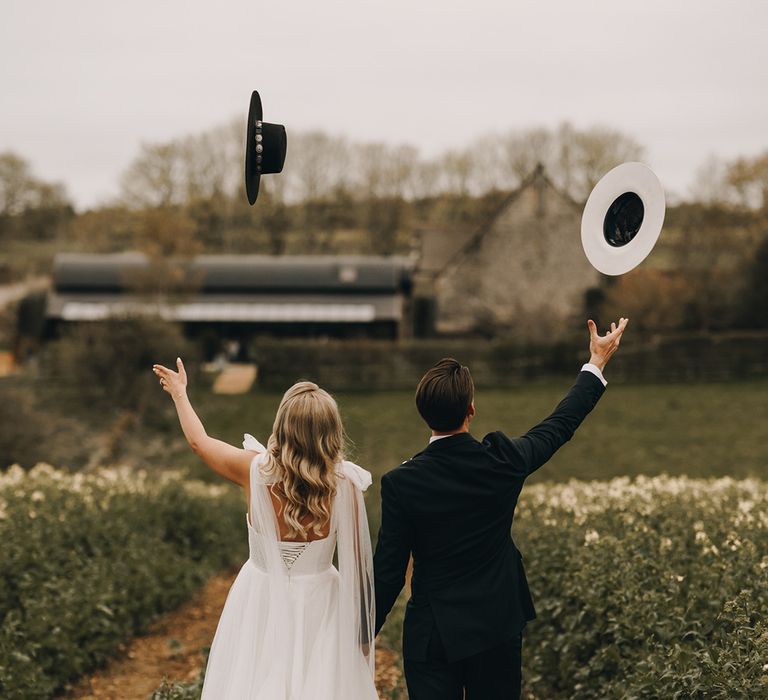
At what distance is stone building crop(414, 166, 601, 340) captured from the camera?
40094mm

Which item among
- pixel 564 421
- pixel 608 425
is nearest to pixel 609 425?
pixel 608 425

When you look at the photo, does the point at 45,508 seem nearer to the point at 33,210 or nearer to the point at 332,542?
the point at 332,542

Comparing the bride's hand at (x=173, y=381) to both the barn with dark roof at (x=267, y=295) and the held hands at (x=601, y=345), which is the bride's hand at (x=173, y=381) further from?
the barn with dark roof at (x=267, y=295)

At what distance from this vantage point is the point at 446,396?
3.19m

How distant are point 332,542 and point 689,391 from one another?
28456 millimetres

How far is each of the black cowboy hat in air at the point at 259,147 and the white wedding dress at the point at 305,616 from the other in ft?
4.60

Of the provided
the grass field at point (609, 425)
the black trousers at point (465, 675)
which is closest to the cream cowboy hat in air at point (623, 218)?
the black trousers at point (465, 675)

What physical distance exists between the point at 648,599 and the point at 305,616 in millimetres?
1968

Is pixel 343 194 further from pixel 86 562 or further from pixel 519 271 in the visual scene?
pixel 86 562

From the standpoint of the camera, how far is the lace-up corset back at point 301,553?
359 cm

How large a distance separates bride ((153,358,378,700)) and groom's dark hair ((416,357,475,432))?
1.41 ft

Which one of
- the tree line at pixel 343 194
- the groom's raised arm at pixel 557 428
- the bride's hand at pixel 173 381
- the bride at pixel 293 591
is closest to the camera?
the groom's raised arm at pixel 557 428

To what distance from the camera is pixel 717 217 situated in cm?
4712

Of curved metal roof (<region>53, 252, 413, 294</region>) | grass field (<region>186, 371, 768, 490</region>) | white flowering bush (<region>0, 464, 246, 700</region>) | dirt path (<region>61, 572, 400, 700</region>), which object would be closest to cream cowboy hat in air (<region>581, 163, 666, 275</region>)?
dirt path (<region>61, 572, 400, 700</region>)
